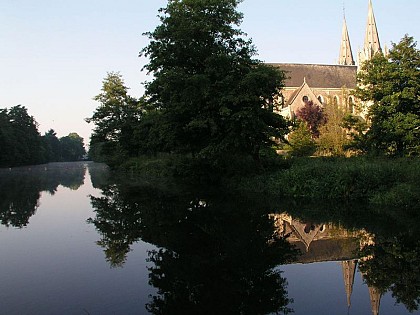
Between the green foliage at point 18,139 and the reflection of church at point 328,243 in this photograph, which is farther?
the green foliage at point 18,139

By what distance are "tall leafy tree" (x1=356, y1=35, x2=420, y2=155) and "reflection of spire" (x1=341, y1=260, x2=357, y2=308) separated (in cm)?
1533

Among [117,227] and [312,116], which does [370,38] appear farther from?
[117,227]

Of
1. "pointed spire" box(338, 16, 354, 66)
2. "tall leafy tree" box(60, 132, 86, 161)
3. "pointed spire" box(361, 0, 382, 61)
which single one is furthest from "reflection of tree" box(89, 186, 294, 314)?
"tall leafy tree" box(60, 132, 86, 161)

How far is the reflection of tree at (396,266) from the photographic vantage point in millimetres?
6078

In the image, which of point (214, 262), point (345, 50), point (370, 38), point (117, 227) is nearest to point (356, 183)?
point (117, 227)

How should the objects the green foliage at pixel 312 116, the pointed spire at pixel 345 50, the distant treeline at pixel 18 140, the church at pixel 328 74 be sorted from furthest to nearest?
the pointed spire at pixel 345 50
the church at pixel 328 74
the distant treeline at pixel 18 140
the green foliage at pixel 312 116

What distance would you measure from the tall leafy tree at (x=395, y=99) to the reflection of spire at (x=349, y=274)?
15.3 m

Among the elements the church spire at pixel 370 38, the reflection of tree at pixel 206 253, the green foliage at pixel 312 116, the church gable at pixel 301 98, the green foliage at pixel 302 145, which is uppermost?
the church spire at pixel 370 38

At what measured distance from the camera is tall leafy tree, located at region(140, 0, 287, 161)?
1952 cm

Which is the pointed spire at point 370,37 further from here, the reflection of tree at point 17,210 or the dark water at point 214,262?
the reflection of tree at point 17,210

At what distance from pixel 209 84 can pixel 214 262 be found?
536 inches

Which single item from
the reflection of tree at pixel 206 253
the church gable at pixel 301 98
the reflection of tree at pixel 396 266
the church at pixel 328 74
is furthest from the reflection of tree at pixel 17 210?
the church at pixel 328 74

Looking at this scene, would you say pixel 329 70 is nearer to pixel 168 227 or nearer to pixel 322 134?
→ pixel 322 134

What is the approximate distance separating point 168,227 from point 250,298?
568cm
